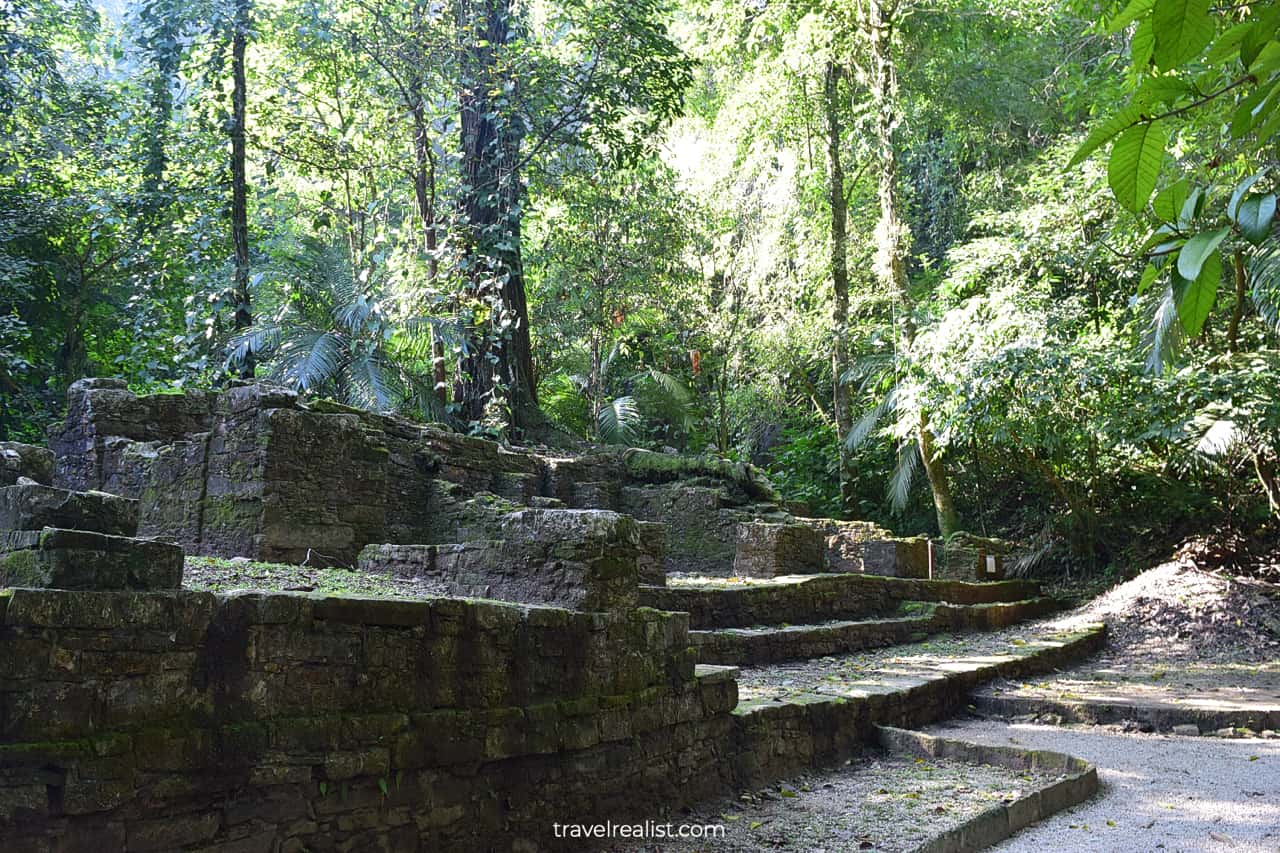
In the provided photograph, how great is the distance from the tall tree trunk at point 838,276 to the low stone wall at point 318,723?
1285 cm

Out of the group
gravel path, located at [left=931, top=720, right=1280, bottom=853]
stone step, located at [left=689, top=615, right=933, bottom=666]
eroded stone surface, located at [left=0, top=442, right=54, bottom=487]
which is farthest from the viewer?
stone step, located at [left=689, top=615, right=933, bottom=666]

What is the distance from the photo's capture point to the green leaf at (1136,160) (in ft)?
4.80

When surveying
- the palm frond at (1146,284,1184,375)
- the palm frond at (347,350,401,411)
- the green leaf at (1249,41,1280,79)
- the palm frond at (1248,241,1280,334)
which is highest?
the palm frond at (1248,241,1280,334)

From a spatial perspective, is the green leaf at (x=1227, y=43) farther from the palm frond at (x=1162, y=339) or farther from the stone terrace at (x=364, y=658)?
the palm frond at (x=1162, y=339)

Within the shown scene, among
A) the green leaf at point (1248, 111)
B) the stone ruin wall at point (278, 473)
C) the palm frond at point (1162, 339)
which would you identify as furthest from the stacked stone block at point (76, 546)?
the palm frond at point (1162, 339)

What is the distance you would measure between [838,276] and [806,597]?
8704 millimetres

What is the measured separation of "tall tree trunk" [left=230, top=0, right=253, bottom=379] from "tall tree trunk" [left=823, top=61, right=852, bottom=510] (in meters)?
9.59

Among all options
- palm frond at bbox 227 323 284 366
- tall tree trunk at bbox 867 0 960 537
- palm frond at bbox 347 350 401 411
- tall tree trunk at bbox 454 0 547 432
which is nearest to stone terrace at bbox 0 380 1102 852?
palm frond at bbox 227 323 284 366

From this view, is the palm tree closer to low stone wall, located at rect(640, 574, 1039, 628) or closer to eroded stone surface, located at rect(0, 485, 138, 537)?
low stone wall, located at rect(640, 574, 1039, 628)

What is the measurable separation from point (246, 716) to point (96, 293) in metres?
13.3

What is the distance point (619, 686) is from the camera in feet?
16.3

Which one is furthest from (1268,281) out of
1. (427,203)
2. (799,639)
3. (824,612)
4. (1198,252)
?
(427,203)

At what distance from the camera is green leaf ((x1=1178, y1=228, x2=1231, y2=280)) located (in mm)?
1339

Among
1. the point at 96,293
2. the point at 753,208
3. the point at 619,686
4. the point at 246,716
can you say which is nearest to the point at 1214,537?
the point at 753,208
